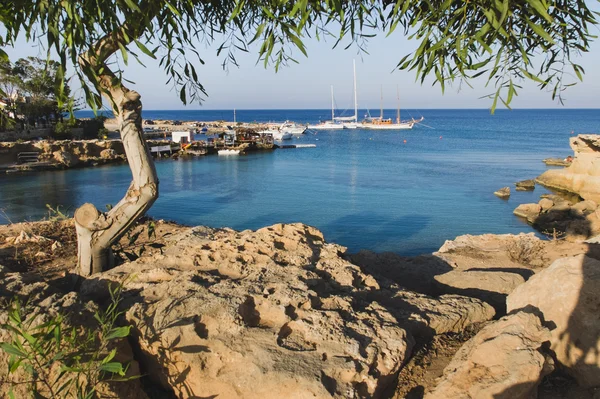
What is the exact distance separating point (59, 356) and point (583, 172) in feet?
96.1

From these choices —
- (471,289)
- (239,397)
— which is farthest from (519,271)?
(239,397)

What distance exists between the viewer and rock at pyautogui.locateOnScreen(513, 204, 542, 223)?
791 inches

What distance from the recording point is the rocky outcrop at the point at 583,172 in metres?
24.4

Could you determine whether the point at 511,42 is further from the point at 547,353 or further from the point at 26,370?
the point at 26,370

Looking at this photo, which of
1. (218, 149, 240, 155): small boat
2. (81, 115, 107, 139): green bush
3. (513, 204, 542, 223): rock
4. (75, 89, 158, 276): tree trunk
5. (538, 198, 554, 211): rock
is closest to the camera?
(75, 89, 158, 276): tree trunk

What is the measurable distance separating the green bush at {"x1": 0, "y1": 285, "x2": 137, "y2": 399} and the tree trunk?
201cm

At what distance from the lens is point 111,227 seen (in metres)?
4.96

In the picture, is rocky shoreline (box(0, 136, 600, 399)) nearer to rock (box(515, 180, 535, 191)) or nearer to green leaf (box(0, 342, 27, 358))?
green leaf (box(0, 342, 27, 358))

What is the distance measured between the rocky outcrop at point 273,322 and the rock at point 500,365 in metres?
0.36

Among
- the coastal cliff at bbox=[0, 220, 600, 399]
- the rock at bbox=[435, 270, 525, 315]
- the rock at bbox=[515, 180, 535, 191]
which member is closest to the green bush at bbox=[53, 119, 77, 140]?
the rock at bbox=[515, 180, 535, 191]

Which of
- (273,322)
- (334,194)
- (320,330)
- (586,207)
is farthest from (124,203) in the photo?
(586,207)

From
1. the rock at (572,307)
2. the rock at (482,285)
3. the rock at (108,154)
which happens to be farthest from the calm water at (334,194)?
the rock at (572,307)

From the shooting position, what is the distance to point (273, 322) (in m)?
3.27

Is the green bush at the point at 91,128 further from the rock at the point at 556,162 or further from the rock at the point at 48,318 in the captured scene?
the rock at the point at 48,318
